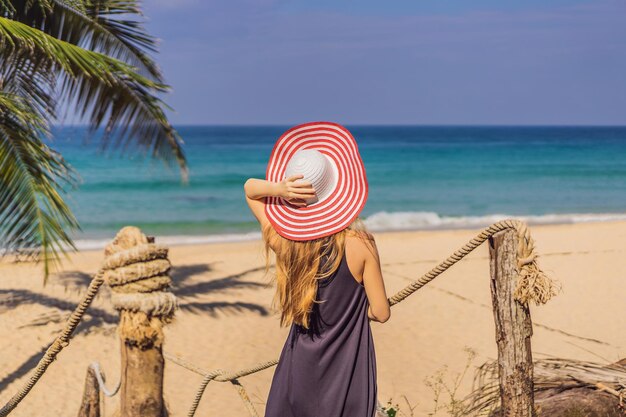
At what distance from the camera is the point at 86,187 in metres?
34.3

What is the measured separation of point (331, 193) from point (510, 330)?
132 centimetres

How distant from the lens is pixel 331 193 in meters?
2.68

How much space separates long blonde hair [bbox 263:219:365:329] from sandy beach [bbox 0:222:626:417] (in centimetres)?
353

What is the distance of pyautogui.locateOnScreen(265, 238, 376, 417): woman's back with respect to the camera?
284 centimetres

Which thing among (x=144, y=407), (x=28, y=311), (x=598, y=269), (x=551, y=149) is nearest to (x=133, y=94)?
(x=28, y=311)

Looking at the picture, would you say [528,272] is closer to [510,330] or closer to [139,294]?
[510,330]

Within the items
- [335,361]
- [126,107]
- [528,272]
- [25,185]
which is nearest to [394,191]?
[126,107]

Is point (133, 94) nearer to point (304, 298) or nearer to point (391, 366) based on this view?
point (391, 366)

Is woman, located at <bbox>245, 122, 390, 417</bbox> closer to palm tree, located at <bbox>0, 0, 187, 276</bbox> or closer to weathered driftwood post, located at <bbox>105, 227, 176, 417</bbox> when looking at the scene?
weathered driftwood post, located at <bbox>105, 227, 176, 417</bbox>

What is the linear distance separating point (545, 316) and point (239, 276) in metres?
5.19

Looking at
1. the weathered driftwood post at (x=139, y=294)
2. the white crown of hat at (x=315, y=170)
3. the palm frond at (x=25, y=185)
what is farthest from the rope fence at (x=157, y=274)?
the palm frond at (x=25, y=185)

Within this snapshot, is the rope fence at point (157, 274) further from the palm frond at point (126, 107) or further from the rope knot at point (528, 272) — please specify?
the palm frond at point (126, 107)

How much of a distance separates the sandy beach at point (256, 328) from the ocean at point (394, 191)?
2.56 metres

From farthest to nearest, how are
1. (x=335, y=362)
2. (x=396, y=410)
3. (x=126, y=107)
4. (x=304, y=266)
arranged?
(x=126, y=107), (x=396, y=410), (x=335, y=362), (x=304, y=266)
